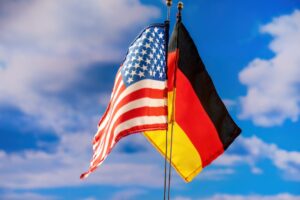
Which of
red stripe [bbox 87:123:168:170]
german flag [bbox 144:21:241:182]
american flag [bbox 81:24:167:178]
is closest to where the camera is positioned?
red stripe [bbox 87:123:168:170]

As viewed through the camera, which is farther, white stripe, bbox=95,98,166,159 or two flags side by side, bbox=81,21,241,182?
two flags side by side, bbox=81,21,241,182

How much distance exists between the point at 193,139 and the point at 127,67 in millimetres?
3165

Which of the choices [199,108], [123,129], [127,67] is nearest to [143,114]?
[123,129]

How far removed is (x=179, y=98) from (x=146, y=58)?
1.91 metres

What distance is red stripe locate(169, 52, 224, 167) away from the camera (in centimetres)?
1614

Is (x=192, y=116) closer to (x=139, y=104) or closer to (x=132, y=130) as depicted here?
(x=139, y=104)

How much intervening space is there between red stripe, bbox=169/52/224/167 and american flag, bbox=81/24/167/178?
4.01 feet

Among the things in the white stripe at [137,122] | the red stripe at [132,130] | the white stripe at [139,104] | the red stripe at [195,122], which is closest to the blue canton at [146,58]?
the white stripe at [139,104]

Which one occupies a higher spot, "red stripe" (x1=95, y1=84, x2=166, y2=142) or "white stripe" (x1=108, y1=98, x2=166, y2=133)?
"red stripe" (x1=95, y1=84, x2=166, y2=142)

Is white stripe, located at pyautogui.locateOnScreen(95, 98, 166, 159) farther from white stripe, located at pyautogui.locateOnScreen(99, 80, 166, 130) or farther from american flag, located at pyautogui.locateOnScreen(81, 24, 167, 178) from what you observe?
white stripe, located at pyautogui.locateOnScreen(99, 80, 166, 130)

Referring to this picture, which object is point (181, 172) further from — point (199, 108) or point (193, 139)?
point (199, 108)

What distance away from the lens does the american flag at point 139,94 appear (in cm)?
1423

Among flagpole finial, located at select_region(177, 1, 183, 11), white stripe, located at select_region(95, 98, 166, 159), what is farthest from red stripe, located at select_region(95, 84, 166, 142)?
flagpole finial, located at select_region(177, 1, 183, 11)

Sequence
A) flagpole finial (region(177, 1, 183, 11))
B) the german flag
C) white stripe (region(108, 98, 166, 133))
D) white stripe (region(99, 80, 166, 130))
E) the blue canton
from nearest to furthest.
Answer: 1. white stripe (region(108, 98, 166, 133))
2. white stripe (region(99, 80, 166, 130))
3. the blue canton
4. the german flag
5. flagpole finial (region(177, 1, 183, 11))
